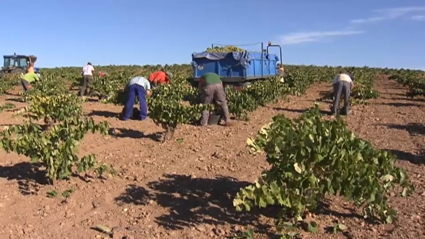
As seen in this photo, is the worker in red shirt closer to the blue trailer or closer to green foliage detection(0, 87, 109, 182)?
the blue trailer

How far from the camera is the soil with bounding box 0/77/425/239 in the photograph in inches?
175

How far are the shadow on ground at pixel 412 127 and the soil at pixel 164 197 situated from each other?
1110 mm

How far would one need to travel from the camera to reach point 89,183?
571cm

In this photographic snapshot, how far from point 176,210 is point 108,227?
2.32ft

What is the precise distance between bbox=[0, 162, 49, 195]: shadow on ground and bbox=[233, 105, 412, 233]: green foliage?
109 inches

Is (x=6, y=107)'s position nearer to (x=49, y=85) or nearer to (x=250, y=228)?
(x=49, y=85)

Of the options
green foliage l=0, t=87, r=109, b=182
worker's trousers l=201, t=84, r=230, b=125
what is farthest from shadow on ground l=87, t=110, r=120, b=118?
green foliage l=0, t=87, r=109, b=182

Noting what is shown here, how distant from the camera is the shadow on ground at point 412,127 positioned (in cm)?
973

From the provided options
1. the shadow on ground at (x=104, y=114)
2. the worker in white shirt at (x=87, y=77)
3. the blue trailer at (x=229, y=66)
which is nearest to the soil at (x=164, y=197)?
the shadow on ground at (x=104, y=114)

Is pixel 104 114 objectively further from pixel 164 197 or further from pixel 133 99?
pixel 164 197

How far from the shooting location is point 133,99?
10.4m

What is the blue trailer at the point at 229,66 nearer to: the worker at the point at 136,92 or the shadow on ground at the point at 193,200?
the worker at the point at 136,92

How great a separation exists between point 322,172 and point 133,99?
673 centimetres

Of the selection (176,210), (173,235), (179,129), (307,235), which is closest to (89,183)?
(176,210)
